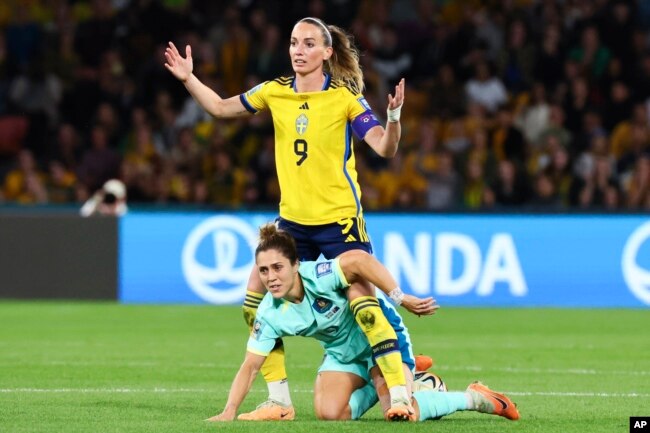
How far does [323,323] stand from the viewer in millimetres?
7902

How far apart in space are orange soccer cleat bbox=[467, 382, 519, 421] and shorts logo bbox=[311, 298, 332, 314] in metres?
0.92

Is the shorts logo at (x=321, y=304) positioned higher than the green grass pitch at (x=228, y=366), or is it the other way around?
the shorts logo at (x=321, y=304)

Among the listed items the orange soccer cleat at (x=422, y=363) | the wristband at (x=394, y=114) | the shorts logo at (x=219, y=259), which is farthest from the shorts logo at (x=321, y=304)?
the shorts logo at (x=219, y=259)

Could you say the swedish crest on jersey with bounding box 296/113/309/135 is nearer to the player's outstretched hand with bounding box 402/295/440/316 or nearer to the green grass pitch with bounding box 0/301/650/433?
the player's outstretched hand with bounding box 402/295/440/316

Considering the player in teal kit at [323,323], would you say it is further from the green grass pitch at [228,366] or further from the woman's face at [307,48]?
the woman's face at [307,48]

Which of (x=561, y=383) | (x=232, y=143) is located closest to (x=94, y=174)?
(x=232, y=143)

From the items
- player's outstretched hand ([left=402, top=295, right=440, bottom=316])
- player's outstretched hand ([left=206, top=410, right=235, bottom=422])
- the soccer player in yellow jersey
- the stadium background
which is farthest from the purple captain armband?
the stadium background

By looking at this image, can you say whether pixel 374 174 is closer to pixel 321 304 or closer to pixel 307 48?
pixel 307 48

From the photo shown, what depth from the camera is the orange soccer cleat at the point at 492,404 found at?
790 centimetres

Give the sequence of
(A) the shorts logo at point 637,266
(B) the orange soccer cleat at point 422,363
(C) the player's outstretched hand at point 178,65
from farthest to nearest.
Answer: (A) the shorts logo at point 637,266, (C) the player's outstretched hand at point 178,65, (B) the orange soccer cleat at point 422,363

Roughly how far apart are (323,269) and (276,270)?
11.6 inches

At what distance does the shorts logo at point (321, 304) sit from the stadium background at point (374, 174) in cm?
373

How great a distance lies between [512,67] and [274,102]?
1217 centimetres

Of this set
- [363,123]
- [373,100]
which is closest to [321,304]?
[363,123]
